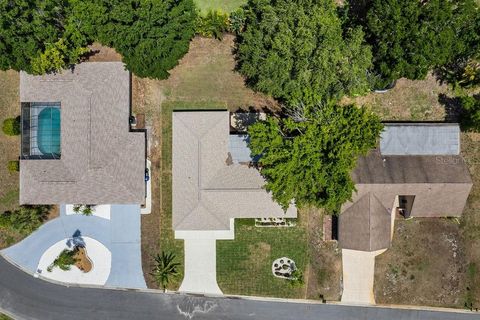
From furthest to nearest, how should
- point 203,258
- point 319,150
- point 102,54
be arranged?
point 102,54, point 203,258, point 319,150

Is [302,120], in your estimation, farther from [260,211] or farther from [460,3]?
[460,3]

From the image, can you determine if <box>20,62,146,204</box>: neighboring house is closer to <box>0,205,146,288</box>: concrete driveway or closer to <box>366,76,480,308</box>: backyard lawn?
<box>0,205,146,288</box>: concrete driveway

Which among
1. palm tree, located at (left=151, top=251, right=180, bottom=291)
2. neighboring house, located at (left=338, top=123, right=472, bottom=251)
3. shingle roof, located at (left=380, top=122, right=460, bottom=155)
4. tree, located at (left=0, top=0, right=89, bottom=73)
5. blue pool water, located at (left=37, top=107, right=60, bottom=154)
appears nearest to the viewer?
tree, located at (left=0, top=0, right=89, bottom=73)

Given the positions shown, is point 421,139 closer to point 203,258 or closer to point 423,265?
point 423,265

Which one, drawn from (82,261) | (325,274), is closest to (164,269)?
(82,261)

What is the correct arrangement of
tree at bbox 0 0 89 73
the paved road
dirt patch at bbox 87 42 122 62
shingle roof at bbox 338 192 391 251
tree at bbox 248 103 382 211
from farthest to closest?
dirt patch at bbox 87 42 122 62 < the paved road < shingle roof at bbox 338 192 391 251 < tree at bbox 0 0 89 73 < tree at bbox 248 103 382 211

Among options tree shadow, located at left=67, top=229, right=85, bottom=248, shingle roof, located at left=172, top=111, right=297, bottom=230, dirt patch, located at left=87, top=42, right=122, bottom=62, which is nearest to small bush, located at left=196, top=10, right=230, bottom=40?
shingle roof, located at left=172, top=111, right=297, bottom=230
